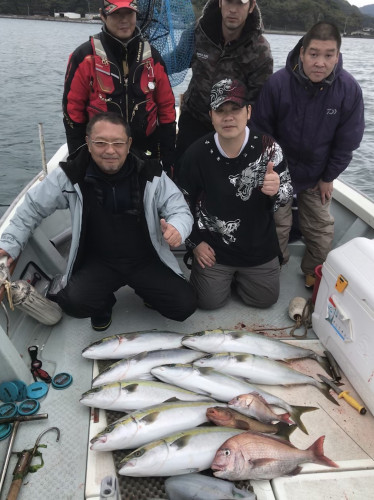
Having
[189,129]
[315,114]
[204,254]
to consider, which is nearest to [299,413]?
[204,254]

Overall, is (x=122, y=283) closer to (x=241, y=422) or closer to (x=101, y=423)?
(x=101, y=423)

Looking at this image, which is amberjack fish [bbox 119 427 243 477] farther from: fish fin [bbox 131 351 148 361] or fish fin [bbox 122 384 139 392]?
fish fin [bbox 131 351 148 361]

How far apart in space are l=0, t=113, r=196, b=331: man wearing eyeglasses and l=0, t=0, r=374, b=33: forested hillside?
80.5 feet

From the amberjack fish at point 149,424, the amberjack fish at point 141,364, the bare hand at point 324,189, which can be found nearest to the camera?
the amberjack fish at point 149,424

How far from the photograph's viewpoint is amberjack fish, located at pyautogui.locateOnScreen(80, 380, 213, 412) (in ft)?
8.41

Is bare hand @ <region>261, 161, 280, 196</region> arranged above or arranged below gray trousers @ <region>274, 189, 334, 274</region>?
above

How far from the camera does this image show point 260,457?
7.27ft

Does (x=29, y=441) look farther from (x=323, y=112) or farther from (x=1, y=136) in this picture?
(x=1, y=136)

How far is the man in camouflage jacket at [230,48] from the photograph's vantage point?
3.50 meters

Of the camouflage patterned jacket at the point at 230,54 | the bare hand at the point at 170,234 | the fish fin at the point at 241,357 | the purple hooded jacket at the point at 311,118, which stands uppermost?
the camouflage patterned jacket at the point at 230,54

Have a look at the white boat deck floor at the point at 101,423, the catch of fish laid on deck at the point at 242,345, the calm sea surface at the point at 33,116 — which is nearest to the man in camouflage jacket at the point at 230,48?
the white boat deck floor at the point at 101,423

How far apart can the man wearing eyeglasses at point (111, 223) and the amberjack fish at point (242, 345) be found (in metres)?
0.35

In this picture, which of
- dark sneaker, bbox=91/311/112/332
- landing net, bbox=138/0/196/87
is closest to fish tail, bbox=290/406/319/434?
dark sneaker, bbox=91/311/112/332

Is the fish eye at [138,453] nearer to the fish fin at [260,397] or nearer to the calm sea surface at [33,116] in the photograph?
the fish fin at [260,397]
